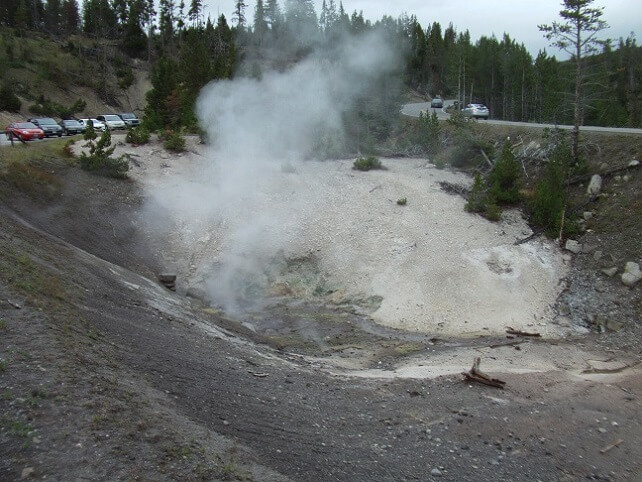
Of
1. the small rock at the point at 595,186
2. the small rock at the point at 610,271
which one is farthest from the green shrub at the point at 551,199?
the small rock at the point at 610,271

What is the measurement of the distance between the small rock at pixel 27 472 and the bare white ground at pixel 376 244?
9.21 m

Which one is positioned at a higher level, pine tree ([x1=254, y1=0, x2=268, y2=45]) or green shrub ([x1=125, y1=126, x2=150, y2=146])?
pine tree ([x1=254, y1=0, x2=268, y2=45])

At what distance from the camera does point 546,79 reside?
4197cm

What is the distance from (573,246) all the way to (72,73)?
5022cm

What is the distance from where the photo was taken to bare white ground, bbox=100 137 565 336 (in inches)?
549

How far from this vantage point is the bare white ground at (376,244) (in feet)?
45.7

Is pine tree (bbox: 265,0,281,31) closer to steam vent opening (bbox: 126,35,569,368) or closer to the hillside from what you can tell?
steam vent opening (bbox: 126,35,569,368)

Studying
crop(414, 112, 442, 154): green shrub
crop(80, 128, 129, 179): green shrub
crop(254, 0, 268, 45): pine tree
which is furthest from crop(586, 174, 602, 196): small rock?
crop(254, 0, 268, 45): pine tree

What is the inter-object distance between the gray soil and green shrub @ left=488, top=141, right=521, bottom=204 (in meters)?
4.95

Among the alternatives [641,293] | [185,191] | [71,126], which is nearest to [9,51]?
[71,126]

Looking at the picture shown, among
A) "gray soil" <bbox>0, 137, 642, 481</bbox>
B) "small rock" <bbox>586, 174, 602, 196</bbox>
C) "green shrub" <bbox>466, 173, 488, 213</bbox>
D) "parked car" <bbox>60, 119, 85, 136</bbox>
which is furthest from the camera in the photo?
"parked car" <bbox>60, 119, 85, 136</bbox>

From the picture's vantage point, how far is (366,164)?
2181 cm

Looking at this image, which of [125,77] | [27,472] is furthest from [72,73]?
[27,472]

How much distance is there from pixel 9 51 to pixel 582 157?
50.2m
